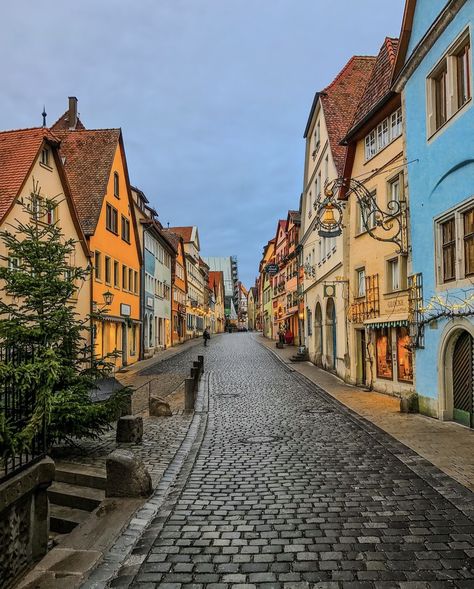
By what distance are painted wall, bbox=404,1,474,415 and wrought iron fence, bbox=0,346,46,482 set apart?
8.77m

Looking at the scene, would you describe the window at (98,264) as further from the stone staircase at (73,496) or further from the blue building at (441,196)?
the stone staircase at (73,496)

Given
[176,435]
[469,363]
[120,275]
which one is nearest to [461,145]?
[469,363]

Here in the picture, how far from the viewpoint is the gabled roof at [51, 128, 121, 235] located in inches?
1047

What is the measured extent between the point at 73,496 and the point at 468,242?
899 cm

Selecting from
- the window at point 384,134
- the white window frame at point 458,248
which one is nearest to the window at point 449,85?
the white window frame at point 458,248

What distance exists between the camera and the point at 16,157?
20266 mm

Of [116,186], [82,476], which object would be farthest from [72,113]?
[82,476]

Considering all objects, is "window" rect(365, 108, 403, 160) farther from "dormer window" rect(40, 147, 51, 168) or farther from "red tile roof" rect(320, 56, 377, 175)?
"dormer window" rect(40, 147, 51, 168)

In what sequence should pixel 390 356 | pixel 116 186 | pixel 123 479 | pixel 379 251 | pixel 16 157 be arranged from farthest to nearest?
pixel 116 186
pixel 16 157
pixel 379 251
pixel 390 356
pixel 123 479

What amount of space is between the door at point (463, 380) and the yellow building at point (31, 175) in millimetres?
11187

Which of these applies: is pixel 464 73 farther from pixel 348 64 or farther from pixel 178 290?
pixel 178 290

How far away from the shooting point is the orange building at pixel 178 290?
2004 inches

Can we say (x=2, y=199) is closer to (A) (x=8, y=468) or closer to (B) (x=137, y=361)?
(A) (x=8, y=468)

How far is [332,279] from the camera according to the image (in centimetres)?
2442
